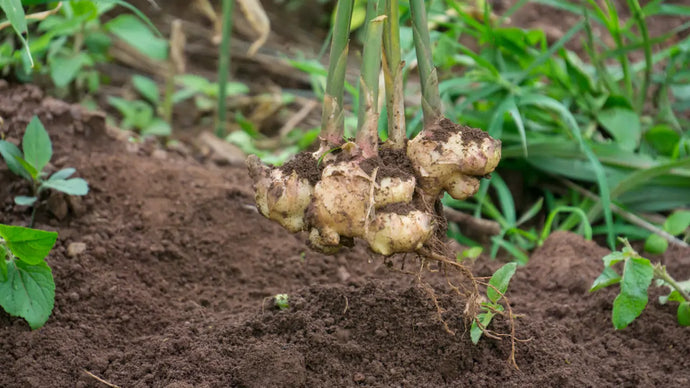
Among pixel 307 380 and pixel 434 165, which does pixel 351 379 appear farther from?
pixel 434 165

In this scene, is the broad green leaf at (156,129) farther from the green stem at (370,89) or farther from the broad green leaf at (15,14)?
the green stem at (370,89)

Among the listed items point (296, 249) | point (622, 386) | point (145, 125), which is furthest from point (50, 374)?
point (145, 125)

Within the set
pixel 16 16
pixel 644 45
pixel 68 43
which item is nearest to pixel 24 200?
pixel 16 16

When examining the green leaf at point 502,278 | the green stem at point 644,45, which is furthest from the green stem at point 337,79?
the green stem at point 644,45

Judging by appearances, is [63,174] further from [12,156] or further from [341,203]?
[341,203]

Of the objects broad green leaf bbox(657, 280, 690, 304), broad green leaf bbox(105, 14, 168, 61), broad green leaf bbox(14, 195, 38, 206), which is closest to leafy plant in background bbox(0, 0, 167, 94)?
broad green leaf bbox(105, 14, 168, 61)

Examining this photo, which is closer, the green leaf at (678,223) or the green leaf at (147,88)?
the green leaf at (678,223)

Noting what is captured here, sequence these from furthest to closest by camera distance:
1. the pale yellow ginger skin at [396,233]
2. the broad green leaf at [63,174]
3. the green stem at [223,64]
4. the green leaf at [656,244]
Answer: the green stem at [223,64] → the green leaf at [656,244] → the broad green leaf at [63,174] → the pale yellow ginger skin at [396,233]
